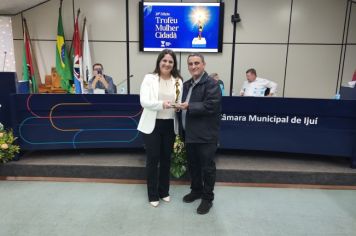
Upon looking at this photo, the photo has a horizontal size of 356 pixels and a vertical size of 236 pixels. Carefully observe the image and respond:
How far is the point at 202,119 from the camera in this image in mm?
2398

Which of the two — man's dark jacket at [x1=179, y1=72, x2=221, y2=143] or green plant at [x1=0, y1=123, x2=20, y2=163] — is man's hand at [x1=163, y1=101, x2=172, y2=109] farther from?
green plant at [x1=0, y1=123, x2=20, y2=163]

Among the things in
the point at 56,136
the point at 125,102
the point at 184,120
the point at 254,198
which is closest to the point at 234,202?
the point at 254,198

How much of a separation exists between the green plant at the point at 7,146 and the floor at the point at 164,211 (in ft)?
0.89

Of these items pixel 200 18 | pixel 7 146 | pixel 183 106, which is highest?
pixel 200 18

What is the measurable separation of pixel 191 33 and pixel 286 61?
76.1 inches

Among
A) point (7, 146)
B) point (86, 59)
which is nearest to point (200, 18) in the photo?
point (86, 59)

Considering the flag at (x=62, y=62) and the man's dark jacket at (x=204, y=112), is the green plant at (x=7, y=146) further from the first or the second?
the flag at (x=62, y=62)

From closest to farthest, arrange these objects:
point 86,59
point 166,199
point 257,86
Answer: point 166,199, point 257,86, point 86,59

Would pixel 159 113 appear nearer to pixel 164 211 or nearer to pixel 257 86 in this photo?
pixel 164 211

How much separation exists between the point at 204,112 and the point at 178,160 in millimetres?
851

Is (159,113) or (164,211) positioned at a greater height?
(159,113)

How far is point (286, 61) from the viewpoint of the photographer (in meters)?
5.56

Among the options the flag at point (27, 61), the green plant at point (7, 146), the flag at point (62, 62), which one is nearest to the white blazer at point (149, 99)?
the green plant at point (7, 146)

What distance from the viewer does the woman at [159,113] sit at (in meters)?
2.38
